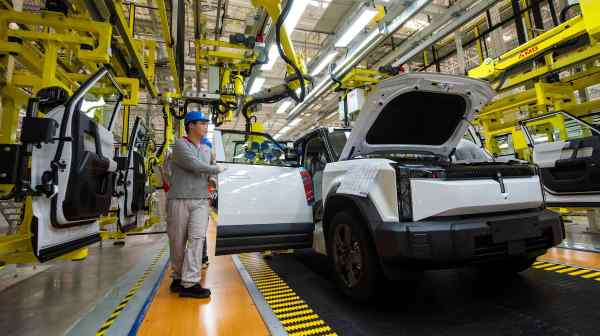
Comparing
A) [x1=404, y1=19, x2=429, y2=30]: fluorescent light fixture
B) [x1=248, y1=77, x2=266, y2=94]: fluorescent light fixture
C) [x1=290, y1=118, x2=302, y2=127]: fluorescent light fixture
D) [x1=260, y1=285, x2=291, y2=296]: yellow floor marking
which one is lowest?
[x1=260, y1=285, x2=291, y2=296]: yellow floor marking

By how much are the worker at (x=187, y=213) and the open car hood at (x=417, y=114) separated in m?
1.37

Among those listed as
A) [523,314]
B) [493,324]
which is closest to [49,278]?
[493,324]

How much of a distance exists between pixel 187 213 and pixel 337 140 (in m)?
1.69

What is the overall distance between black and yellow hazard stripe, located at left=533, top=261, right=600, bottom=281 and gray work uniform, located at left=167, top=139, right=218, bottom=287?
3378mm

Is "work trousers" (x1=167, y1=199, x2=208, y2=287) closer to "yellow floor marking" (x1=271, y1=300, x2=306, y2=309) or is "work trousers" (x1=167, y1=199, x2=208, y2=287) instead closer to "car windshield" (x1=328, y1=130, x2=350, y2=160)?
"yellow floor marking" (x1=271, y1=300, x2=306, y2=309)

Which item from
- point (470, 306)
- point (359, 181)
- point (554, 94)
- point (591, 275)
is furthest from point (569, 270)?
point (554, 94)

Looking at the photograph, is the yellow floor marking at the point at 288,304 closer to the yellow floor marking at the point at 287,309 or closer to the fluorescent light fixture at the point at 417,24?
the yellow floor marking at the point at 287,309

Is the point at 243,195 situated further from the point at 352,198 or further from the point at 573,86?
the point at 573,86

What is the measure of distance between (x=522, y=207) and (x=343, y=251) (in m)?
1.34

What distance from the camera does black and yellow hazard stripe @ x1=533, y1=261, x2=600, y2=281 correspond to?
2615 mm

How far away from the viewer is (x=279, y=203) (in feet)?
9.75

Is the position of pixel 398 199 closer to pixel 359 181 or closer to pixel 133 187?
pixel 359 181

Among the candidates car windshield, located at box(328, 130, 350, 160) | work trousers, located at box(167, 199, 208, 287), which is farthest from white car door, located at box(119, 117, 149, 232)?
car windshield, located at box(328, 130, 350, 160)

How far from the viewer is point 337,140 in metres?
3.17
